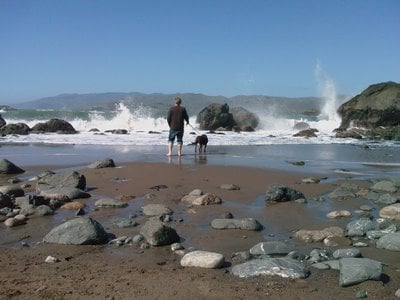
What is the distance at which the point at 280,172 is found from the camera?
35.0 ft

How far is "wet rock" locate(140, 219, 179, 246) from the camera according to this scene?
16.0ft

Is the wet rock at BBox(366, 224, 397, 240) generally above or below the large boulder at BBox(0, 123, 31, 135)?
below

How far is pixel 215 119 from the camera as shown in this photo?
31.7 meters

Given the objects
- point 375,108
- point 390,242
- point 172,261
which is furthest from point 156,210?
point 375,108

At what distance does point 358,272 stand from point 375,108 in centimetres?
2998

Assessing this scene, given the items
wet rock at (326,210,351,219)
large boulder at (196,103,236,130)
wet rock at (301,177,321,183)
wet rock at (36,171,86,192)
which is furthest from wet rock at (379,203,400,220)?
large boulder at (196,103,236,130)

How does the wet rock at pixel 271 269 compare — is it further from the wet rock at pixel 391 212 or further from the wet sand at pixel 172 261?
the wet rock at pixel 391 212

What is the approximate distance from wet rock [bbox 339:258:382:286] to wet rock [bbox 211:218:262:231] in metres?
1.67

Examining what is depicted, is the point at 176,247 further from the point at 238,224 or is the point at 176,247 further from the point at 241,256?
the point at 238,224

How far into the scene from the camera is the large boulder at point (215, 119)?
1251 inches

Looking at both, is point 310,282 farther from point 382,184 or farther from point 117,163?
point 117,163

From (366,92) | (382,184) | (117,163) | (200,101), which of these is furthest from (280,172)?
(200,101)

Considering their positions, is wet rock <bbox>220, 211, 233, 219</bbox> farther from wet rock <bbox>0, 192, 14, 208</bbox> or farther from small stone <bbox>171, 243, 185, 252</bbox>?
wet rock <bbox>0, 192, 14, 208</bbox>

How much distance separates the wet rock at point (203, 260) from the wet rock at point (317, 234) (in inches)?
52.7
